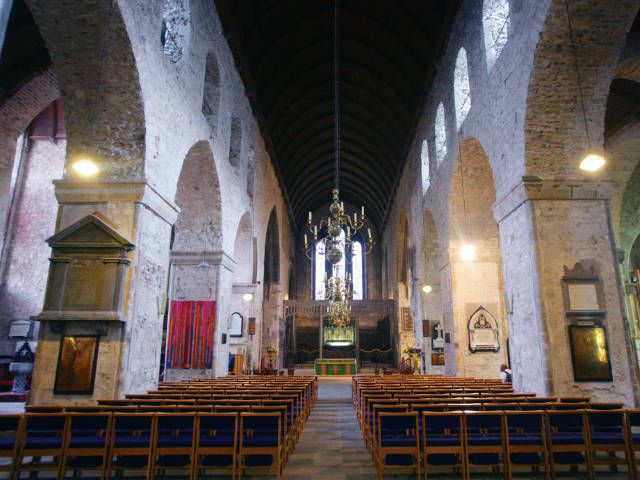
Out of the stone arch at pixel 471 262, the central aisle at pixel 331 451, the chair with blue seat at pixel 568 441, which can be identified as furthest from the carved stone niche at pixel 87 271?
the stone arch at pixel 471 262

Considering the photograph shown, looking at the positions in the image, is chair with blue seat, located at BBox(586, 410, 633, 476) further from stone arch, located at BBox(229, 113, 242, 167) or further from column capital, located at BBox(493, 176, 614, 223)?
stone arch, located at BBox(229, 113, 242, 167)

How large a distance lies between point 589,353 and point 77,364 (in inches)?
298

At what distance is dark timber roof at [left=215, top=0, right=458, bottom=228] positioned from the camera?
41.7 feet

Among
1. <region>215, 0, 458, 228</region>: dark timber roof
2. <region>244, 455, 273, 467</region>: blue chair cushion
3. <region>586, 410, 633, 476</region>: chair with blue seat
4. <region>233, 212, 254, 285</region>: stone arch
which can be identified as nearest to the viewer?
<region>586, 410, 633, 476</region>: chair with blue seat

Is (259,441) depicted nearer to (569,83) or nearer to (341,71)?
(569,83)

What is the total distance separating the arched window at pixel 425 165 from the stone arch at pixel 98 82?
10.4 metres

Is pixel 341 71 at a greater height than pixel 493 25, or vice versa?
pixel 341 71

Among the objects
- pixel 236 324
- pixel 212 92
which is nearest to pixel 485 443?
pixel 212 92

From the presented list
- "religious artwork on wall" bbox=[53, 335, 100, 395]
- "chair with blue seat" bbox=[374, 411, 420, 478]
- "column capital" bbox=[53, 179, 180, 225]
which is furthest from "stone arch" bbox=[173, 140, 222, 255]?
"chair with blue seat" bbox=[374, 411, 420, 478]

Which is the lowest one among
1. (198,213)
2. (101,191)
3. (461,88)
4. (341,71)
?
(101,191)

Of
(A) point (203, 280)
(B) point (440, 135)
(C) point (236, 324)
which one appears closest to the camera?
(A) point (203, 280)

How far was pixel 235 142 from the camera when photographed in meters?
13.5

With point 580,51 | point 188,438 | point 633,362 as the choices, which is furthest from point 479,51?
point 188,438

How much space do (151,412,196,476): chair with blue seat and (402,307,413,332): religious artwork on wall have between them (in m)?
18.0
